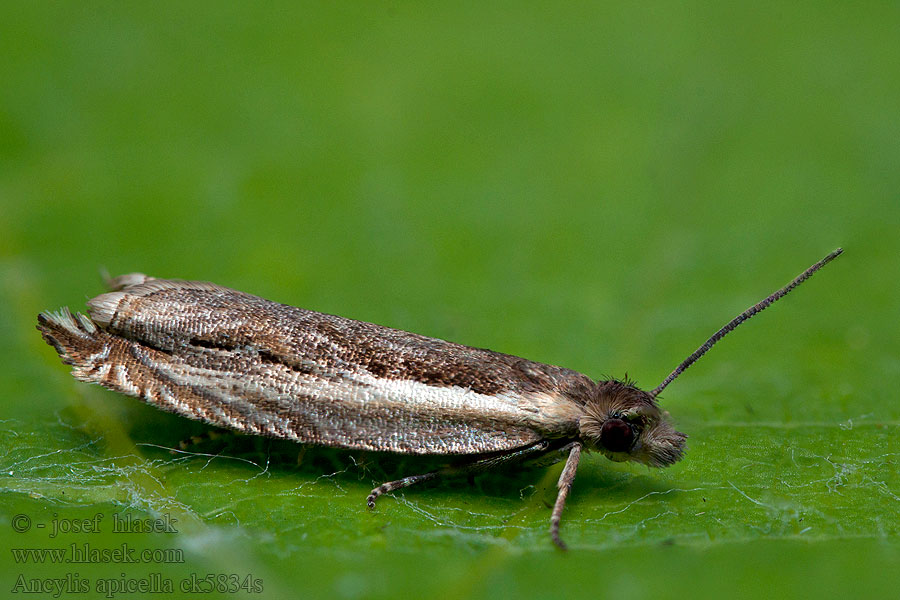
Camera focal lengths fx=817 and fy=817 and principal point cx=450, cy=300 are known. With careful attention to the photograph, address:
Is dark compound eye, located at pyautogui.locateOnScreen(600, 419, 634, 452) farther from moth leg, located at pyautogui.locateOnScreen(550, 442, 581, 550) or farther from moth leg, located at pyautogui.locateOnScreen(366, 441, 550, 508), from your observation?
moth leg, located at pyautogui.locateOnScreen(366, 441, 550, 508)

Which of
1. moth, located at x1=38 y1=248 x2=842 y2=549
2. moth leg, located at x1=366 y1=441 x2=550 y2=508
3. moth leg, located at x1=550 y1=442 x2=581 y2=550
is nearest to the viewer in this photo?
moth leg, located at x1=550 y1=442 x2=581 y2=550

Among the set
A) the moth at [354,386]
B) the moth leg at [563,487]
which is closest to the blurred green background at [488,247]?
the moth leg at [563,487]

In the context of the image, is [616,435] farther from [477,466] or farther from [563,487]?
[477,466]

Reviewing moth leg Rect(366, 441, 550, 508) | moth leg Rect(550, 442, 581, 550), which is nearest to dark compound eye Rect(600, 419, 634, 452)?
moth leg Rect(550, 442, 581, 550)

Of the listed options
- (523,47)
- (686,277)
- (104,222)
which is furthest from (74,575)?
(523,47)

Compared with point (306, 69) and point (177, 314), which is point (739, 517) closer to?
point (177, 314)

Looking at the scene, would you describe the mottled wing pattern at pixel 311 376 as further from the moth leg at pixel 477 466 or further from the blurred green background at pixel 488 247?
the blurred green background at pixel 488 247

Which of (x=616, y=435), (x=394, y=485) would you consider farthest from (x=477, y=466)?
(x=616, y=435)
